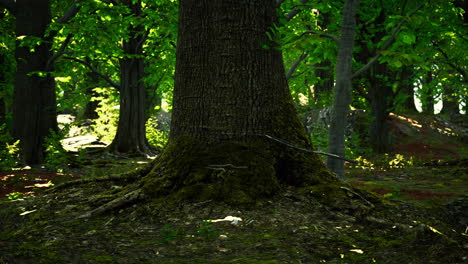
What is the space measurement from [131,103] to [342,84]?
1175 cm

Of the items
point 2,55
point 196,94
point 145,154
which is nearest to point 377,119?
point 145,154

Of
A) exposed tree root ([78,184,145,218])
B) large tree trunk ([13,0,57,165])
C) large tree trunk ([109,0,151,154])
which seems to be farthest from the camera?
large tree trunk ([109,0,151,154])

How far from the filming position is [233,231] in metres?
3.88

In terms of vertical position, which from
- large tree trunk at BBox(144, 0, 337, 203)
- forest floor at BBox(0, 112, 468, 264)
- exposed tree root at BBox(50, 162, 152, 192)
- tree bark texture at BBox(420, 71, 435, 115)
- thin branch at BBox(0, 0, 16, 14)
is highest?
thin branch at BBox(0, 0, 16, 14)

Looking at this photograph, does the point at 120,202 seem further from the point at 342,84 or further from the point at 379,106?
the point at 379,106

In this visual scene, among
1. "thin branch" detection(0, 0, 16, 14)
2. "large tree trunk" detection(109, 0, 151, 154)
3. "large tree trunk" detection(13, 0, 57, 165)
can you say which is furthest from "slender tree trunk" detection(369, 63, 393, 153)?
"thin branch" detection(0, 0, 16, 14)

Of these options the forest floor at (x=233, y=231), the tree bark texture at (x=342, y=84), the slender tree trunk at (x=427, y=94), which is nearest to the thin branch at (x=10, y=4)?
the forest floor at (x=233, y=231)

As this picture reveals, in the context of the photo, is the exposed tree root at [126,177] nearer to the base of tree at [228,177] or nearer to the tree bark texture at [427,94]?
the base of tree at [228,177]

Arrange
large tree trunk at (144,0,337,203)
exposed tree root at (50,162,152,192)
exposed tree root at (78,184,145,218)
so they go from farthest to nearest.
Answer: exposed tree root at (50,162,152,192) → large tree trunk at (144,0,337,203) → exposed tree root at (78,184,145,218)

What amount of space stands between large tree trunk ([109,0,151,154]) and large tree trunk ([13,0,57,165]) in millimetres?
4450

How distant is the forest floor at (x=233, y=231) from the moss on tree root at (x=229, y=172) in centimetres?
19

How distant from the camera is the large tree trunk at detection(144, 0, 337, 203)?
485cm

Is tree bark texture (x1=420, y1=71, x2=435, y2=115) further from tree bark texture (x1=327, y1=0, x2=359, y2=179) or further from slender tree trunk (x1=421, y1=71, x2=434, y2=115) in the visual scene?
tree bark texture (x1=327, y1=0, x2=359, y2=179)

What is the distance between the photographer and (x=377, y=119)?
1566 cm
